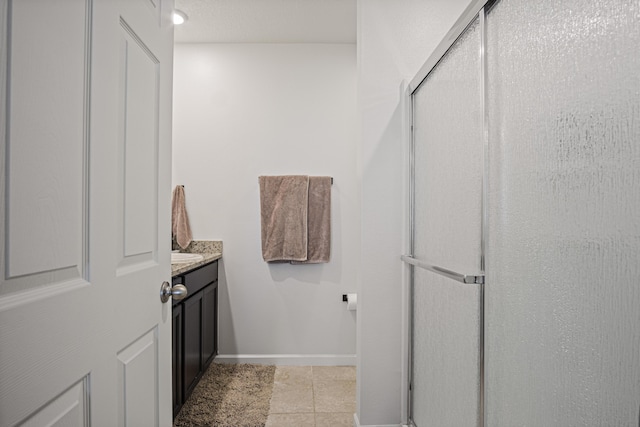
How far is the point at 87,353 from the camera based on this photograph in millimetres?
780

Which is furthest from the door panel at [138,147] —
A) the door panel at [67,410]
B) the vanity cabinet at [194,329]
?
the vanity cabinet at [194,329]

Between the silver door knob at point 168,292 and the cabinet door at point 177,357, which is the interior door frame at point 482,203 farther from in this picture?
the cabinet door at point 177,357

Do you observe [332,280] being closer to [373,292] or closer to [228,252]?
[228,252]

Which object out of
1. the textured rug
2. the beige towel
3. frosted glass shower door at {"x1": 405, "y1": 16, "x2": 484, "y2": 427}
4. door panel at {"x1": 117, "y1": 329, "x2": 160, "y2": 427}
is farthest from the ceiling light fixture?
the textured rug

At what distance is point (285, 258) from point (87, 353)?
2347 mm

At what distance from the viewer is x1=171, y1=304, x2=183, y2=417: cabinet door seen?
2067 millimetres

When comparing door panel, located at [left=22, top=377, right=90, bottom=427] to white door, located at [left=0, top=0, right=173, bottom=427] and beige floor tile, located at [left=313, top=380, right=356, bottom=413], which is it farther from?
beige floor tile, located at [left=313, top=380, right=356, bottom=413]

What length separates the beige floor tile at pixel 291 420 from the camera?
87.7 inches

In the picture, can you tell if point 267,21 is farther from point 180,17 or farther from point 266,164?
point 266,164

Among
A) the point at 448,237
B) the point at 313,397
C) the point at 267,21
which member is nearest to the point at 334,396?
the point at 313,397

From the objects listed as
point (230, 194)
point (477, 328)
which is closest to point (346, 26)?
point (230, 194)

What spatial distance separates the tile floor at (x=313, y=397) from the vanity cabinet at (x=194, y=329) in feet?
1.59

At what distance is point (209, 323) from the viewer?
9.48 ft

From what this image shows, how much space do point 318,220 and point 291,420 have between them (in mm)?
1395
